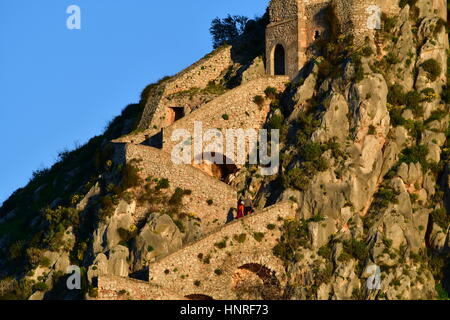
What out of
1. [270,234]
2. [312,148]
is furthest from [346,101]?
[270,234]

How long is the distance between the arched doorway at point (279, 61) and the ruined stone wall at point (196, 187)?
11668 millimetres

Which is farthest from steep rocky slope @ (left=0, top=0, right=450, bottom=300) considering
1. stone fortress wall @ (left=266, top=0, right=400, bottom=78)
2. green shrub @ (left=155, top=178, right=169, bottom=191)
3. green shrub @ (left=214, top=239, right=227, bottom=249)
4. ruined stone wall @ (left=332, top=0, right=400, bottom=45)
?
green shrub @ (left=214, top=239, right=227, bottom=249)

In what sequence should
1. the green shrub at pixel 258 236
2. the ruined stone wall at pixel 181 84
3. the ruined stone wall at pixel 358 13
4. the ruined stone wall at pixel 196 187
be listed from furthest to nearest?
the ruined stone wall at pixel 181 84 < the ruined stone wall at pixel 358 13 < the ruined stone wall at pixel 196 187 < the green shrub at pixel 258 236

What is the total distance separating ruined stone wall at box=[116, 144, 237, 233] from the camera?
101062mm

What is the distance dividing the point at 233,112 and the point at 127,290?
18.7 metres

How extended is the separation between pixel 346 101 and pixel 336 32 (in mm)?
6684

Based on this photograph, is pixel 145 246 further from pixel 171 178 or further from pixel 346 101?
pixel 346 101

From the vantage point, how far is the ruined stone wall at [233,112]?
106125 mm

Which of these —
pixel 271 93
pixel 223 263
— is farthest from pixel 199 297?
pixel 271 93

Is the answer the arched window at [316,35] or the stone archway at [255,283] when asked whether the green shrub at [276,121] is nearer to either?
→ the arched window at [316,35]

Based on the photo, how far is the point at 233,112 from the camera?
107m

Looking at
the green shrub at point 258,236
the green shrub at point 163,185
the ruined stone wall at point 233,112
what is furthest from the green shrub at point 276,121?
the green shrub at point 258,236

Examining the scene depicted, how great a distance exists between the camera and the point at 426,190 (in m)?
100

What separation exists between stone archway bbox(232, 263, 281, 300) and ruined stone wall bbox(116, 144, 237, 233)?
4.30m
